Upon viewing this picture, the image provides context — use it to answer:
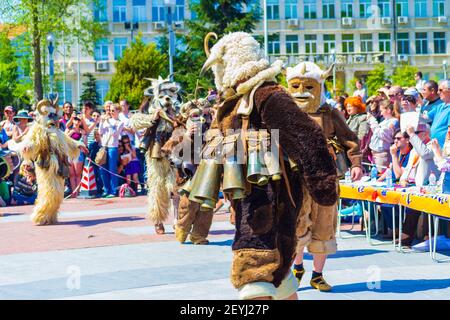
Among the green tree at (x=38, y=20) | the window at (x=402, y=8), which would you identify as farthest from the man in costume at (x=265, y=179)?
the window at (x=402, y=8)

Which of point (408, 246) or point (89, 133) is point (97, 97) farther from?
point (408, 246)

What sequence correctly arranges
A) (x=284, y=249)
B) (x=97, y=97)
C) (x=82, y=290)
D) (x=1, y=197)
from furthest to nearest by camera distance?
(x=97, y=97) < (x=1, y=197) < (x=82, y=290) < (x=284, y=249)

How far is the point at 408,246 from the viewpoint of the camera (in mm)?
10703

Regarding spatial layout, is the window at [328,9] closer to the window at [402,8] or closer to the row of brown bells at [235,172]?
the window at [402,8]

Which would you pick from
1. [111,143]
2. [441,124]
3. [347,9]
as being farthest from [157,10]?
[441,124]

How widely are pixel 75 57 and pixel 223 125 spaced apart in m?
70.9

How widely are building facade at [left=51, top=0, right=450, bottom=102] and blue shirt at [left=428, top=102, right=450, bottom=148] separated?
204 feet

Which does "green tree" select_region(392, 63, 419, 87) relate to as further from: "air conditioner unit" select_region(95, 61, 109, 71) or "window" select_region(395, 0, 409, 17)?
"air conditioner unit" select_region(95, 61, 109, 71)

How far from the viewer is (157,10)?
2982 inches

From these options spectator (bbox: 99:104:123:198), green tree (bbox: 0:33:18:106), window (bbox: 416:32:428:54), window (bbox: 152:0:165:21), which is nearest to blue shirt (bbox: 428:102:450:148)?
spectator (bbox: 99:104:123:198)

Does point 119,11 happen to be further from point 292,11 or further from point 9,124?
point 9,124

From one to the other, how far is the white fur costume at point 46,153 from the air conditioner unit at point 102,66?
202 feet

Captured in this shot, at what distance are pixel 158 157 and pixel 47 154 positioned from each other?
2.22 meters

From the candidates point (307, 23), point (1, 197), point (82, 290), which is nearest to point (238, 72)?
point (82, 290)
